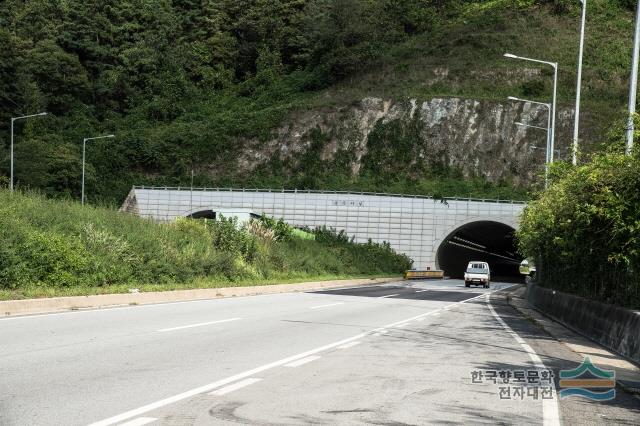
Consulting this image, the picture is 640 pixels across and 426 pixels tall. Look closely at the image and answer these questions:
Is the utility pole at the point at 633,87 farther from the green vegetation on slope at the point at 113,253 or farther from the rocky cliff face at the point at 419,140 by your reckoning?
the rocky cliff face at the point at 419,140

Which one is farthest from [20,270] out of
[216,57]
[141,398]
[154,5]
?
[154,5]

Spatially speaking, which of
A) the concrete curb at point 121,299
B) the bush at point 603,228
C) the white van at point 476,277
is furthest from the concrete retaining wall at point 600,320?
the white van at point 476,277

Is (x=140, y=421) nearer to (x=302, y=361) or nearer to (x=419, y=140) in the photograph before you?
(x=302, y=361)

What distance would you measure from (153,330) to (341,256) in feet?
128

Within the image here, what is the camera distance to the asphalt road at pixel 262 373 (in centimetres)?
663

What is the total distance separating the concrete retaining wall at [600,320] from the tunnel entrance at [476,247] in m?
38.8

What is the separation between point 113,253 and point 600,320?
13.6 metres

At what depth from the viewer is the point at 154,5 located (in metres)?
114

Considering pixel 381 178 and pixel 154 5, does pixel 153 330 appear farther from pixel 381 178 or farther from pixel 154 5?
pixel 154 5

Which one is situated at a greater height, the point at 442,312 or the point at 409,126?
the point at 409,126

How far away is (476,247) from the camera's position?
85.4 metres
